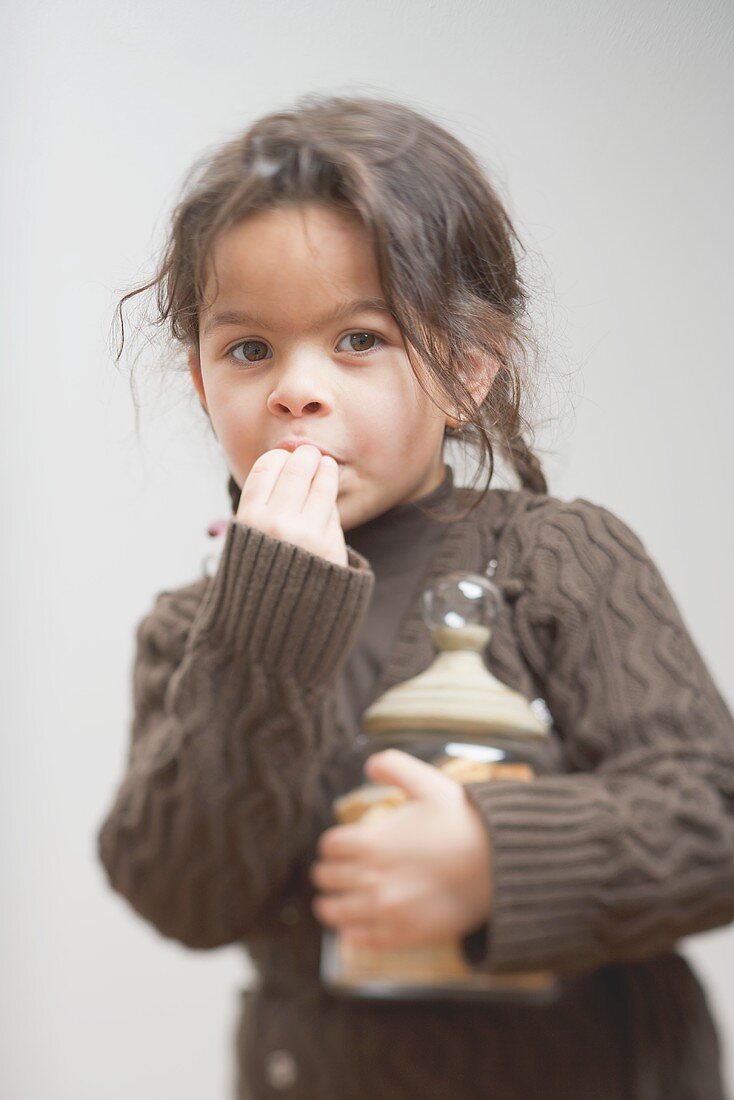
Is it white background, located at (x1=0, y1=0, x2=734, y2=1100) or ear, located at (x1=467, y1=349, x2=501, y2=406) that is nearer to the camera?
ear, located at (x1=467, y1=349, x2=501, y2=406)

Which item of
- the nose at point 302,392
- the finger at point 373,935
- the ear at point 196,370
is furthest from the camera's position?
the ear at point 196,370

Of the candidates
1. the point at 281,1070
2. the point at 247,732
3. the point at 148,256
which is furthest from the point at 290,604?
the point at 148,256

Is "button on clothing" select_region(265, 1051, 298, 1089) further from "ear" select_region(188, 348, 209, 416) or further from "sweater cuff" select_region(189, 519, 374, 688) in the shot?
"ear" select_region(188, 348, 209, 416)

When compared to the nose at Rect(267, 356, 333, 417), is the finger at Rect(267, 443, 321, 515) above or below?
below

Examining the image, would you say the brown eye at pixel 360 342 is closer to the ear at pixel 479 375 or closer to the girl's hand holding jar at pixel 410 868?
the ear at pixel 479 375

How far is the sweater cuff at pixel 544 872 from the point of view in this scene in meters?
0.37

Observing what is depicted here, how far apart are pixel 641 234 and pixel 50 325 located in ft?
1.23

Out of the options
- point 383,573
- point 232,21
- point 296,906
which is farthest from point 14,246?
point 296,906

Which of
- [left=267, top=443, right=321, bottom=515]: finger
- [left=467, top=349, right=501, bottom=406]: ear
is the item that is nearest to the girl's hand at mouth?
[left=267, top=443, right=321, bottom=515]: finger

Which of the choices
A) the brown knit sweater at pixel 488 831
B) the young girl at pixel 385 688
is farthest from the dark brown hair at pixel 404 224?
the brown knit sweater at pixel 488 831

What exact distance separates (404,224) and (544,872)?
0.25 meters

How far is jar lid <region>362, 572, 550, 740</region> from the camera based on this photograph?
380 millimetres

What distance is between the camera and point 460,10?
75cm

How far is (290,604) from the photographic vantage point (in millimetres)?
419
